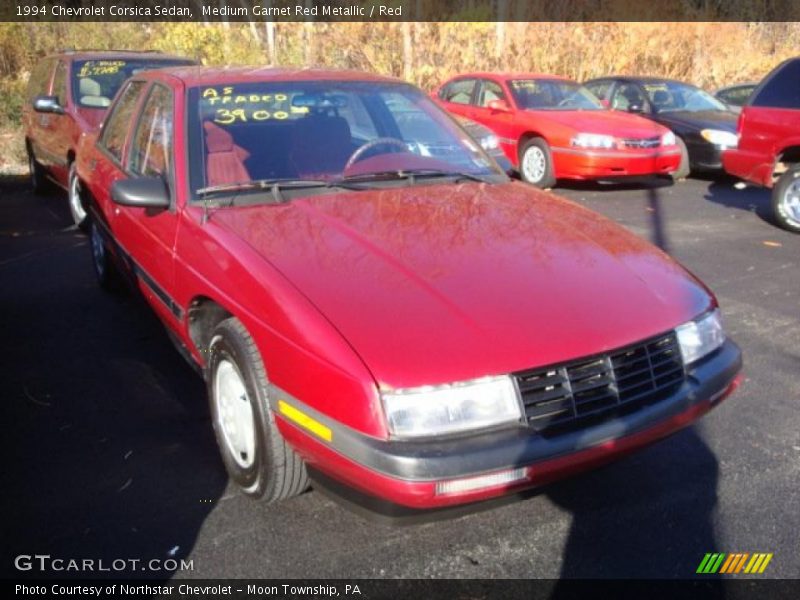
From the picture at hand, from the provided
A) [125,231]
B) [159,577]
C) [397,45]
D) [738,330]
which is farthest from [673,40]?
[159,577]

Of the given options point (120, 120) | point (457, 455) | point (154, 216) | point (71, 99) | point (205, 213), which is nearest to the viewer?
point (457, 455)

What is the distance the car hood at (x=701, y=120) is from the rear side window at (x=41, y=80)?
8113 mm

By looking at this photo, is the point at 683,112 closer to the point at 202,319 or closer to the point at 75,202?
the point at 75,202

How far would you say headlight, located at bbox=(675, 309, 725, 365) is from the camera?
2.68 meters

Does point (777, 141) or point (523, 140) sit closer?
point (777, 141)

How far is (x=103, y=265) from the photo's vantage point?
5.29 metres

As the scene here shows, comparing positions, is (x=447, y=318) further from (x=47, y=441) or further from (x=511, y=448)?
(x=47, y=441)

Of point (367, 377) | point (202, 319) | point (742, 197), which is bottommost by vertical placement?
point (742, 197)

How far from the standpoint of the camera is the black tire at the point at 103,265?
17.0 feet

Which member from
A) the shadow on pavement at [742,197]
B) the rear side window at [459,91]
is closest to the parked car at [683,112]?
the shadow on pavement at [742,197]

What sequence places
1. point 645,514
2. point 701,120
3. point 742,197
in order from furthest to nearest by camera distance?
point 701,120, point 742,197, point 645,514

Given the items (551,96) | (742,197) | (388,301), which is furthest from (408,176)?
(551,96)

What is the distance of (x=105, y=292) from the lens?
5.42m

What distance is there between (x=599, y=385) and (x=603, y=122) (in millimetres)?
7908
